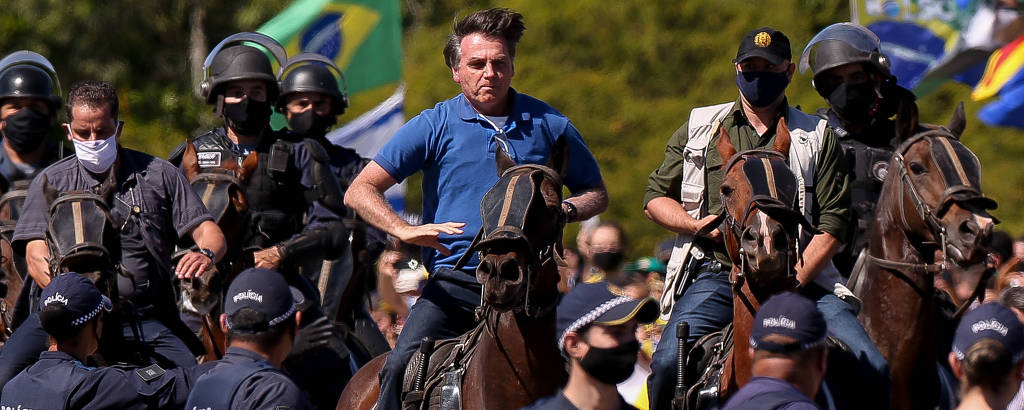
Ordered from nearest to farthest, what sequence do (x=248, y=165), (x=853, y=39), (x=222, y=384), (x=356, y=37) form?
(x=222, y=384) < (x=853, y=39) < (x=248, y=165) < (x=356, y=37)

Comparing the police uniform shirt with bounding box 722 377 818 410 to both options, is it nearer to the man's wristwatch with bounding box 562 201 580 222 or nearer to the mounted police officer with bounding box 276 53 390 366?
the man's wristwatch with bounding box 562 201 580 222

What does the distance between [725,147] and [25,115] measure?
6.27 meters

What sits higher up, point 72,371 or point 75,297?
point 75,297

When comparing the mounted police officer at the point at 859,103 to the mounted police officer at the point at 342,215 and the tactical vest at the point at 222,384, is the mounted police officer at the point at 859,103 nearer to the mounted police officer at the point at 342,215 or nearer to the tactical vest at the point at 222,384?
the mounted police officer at the point at 342,215

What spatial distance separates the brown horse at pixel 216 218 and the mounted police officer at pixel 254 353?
1751mm

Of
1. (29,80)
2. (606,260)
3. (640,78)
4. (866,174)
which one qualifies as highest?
(29,80)

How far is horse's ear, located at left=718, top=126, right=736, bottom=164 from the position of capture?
7.38 metres

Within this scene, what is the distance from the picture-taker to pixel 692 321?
25.6 feet

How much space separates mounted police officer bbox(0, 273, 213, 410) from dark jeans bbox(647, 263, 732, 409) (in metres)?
Answer: 2.17

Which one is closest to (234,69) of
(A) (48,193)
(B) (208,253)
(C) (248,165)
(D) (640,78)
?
(C) (248,165)

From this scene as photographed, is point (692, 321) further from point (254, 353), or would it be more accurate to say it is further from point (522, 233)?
point (254, 353)

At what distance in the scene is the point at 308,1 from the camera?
17.0m

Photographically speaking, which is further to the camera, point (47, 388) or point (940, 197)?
point (940, 197)

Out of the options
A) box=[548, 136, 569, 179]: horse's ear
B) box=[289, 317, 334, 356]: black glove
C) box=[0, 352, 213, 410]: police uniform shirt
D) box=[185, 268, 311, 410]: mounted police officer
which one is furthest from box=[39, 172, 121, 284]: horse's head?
box=[548, 136, 569, 179]: horse's ear
